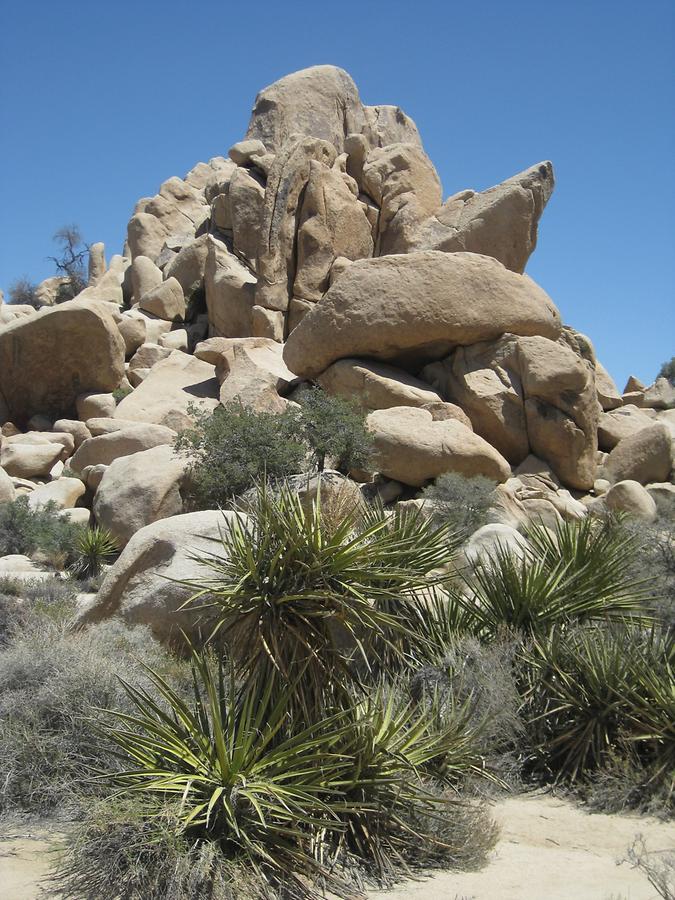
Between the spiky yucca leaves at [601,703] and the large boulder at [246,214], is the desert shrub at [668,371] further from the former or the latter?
the spiky yucca leaves at [601,703]

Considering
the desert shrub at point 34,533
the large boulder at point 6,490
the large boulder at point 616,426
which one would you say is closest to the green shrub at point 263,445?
the desert shrub at point 34,533

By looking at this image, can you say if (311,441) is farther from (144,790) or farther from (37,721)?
(144,790)

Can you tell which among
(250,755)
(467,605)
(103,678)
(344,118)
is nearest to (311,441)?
(467,605)

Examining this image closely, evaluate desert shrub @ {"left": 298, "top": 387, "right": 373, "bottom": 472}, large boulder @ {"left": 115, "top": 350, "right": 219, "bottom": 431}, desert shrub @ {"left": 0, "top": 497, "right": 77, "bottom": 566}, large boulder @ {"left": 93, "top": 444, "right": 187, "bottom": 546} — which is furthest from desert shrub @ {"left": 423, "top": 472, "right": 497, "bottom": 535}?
large boulder @ {"left": 115, "top": 350, "right": 219, "bottom": 431}

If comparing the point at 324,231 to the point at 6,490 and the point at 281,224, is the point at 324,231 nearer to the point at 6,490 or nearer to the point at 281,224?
the point at 281,224

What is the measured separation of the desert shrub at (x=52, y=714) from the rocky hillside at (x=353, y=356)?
7.29 meters

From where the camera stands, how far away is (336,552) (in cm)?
539

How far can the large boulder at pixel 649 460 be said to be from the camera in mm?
21016

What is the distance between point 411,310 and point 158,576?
1290cm

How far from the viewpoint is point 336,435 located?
54.1ft

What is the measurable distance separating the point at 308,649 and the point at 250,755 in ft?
2.47

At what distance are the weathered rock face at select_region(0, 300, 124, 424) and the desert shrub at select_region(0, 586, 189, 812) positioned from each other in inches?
717

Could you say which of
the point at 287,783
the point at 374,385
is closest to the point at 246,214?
the point at 374,385

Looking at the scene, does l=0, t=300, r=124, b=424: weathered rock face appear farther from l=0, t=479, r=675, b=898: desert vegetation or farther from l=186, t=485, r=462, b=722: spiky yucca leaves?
l=186, t=485, r=462, b=722: spiky yucca leaves
